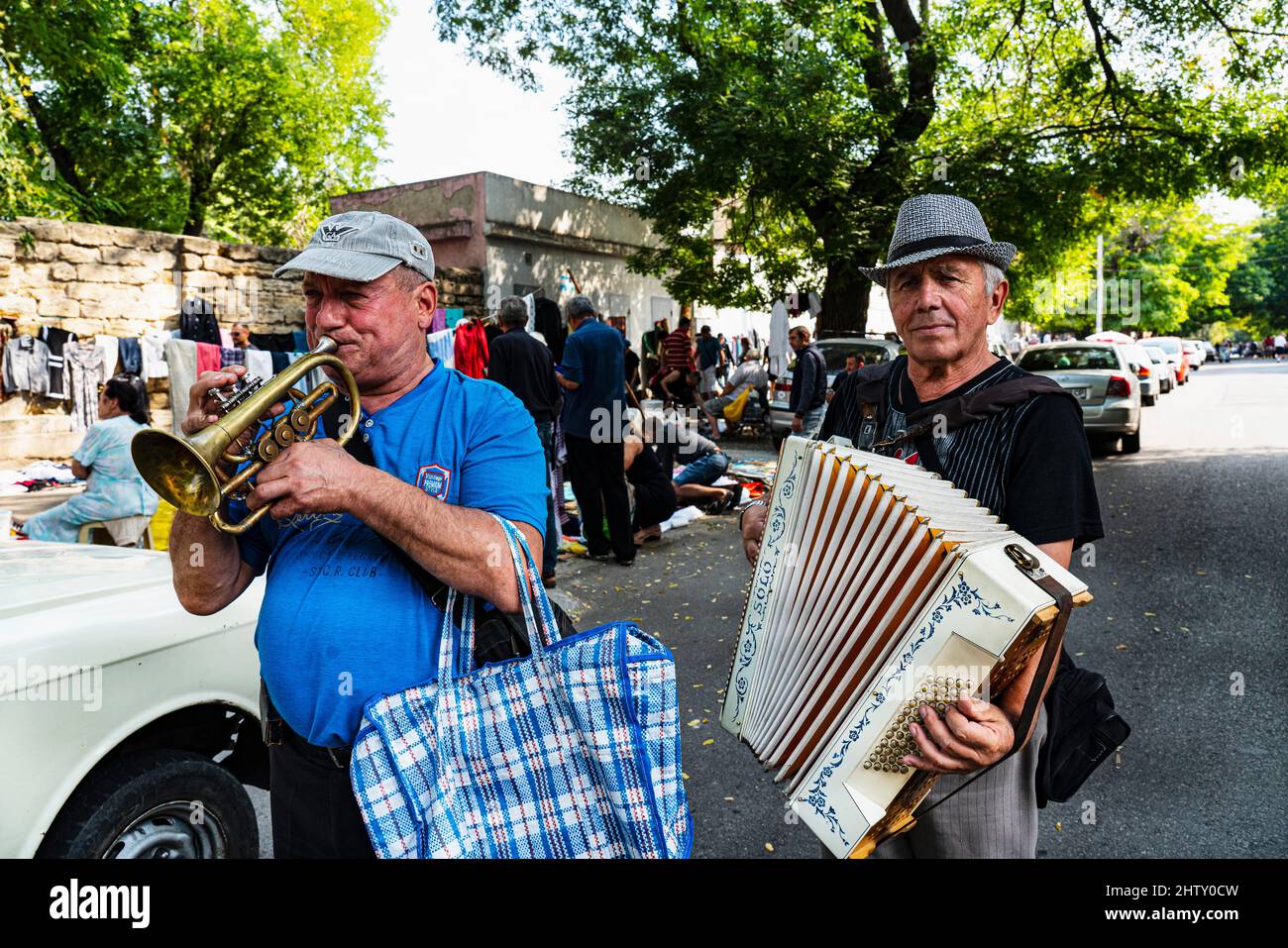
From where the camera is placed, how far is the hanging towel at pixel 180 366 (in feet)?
34.8

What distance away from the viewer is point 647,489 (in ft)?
28.4

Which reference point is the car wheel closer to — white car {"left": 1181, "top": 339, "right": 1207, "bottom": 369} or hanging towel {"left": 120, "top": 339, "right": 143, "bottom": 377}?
hanging towel {"left": 120, "top": 339, "right": 143, "bottom": 377}

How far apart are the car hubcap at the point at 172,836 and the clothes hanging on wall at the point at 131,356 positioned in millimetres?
9626

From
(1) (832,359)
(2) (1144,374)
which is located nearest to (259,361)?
(1) (832,359)

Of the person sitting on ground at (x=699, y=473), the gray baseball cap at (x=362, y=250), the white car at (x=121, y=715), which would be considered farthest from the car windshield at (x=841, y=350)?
the gray baseball cap at (x=362, y=250)

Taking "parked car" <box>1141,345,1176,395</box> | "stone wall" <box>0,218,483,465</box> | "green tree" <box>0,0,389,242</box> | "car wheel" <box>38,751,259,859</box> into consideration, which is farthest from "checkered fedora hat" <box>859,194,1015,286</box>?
"parked car" <box>1141,345,1176,395</box>

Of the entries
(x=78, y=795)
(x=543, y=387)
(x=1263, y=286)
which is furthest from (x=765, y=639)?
(x=1263, y=286)

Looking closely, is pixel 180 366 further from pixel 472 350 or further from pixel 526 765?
pixel 526 765

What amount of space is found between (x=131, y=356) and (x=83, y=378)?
620 mm

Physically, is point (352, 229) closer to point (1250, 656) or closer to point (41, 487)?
point (1250, 656)

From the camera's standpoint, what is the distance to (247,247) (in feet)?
38.3

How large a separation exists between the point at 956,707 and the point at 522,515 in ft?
2.89

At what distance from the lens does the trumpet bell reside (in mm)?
1440

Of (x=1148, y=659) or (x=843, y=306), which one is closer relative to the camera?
(x=1148, y=659)
